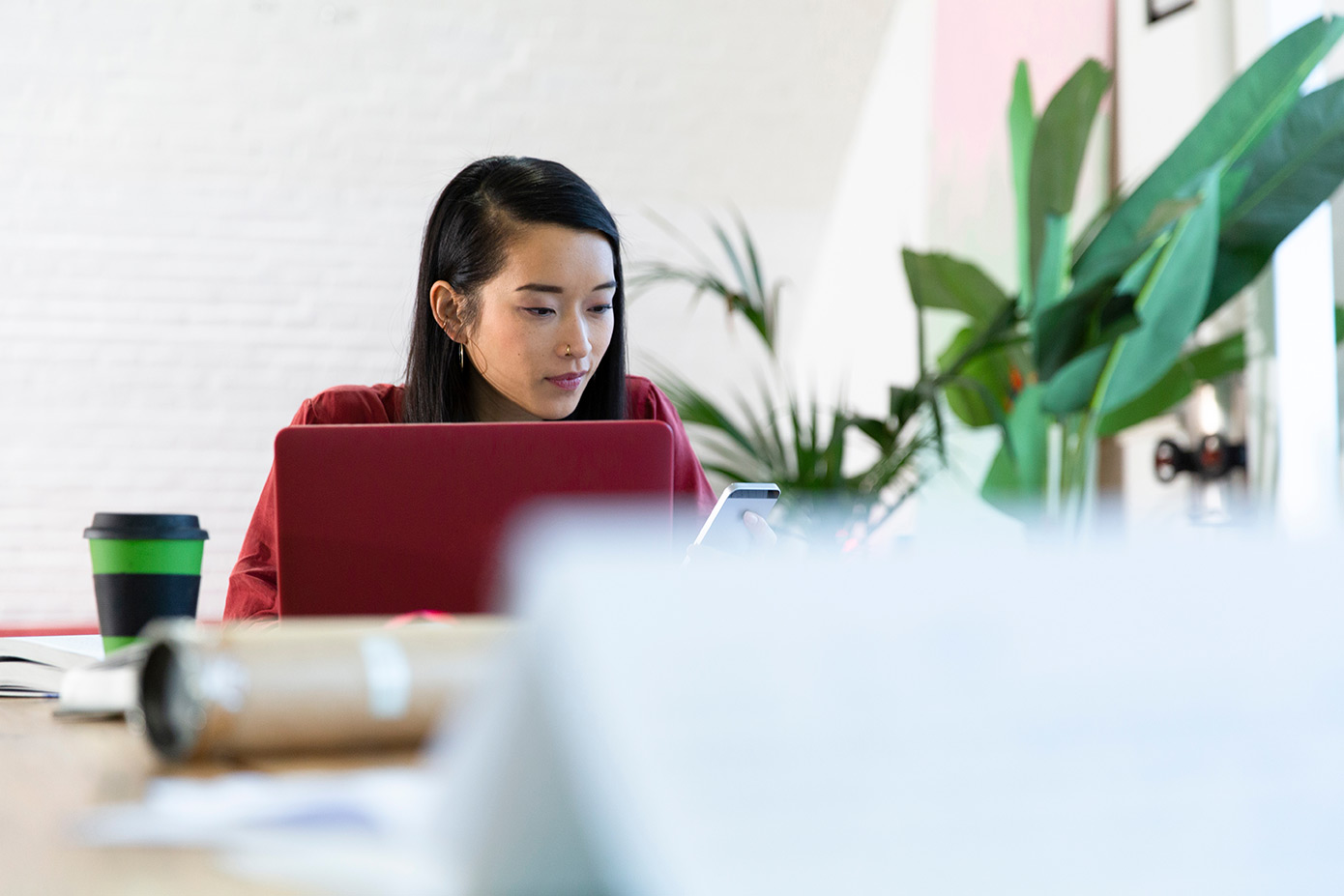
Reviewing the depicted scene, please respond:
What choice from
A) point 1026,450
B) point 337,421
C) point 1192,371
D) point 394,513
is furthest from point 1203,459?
point 394,513

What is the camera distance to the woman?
179 centimetres

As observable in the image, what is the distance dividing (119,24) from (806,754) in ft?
14.9

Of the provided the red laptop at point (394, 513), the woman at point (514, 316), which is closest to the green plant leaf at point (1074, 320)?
the woman at point (514, 316)

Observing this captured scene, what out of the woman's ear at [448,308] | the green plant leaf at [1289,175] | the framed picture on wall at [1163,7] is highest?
the framed picture on wall at [1163,7]

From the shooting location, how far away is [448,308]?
1904 millimetres

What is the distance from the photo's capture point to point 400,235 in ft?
15.0

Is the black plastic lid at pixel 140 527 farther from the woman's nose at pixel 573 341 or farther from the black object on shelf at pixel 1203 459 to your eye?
the black object on shelf at pixel 1203 459

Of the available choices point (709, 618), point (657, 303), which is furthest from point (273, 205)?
point (709, 618)

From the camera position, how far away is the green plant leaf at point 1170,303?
2562 mm

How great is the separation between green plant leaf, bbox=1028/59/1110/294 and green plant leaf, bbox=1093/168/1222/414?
1.01 ft

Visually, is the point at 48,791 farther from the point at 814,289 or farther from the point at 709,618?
the point at 814,289

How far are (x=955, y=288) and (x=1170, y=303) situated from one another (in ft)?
2.41

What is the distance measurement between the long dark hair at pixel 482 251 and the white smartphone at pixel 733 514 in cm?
81

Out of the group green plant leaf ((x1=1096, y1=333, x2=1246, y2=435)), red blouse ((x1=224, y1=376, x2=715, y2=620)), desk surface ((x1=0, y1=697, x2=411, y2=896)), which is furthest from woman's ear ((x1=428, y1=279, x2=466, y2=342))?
green plant leaf ((x1=1096, y1=333, x2=1246, y2=435))
